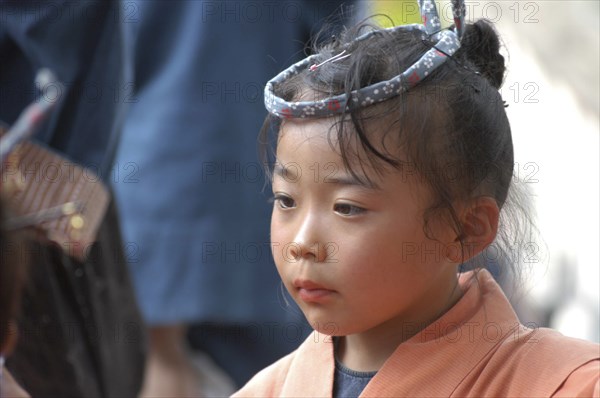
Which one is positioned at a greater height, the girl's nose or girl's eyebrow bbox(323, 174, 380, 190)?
girl's eyebrow bbox(323, 174, 380, 190)

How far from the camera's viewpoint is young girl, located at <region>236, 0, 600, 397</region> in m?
2.07

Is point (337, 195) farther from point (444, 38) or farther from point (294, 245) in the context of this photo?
point (444, 38)

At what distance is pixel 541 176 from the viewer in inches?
197

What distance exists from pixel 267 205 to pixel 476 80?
1988mm

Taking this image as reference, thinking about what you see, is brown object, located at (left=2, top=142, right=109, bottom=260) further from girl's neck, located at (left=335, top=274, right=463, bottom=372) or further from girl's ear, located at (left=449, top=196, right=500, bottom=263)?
girl's ear, located at (left=449, top=196, right=500, bottom=263)

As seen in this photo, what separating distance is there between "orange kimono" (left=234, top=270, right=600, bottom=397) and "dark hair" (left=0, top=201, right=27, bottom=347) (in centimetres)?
58

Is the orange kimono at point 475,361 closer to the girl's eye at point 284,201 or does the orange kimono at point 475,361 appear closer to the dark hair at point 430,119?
the dark hair at point 430,119

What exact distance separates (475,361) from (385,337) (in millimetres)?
189

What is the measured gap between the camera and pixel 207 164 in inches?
161

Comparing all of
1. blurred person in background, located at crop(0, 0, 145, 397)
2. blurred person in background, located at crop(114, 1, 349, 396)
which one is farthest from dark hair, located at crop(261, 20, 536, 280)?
blurred person in background, located at crop(114, 1, 349, 396)

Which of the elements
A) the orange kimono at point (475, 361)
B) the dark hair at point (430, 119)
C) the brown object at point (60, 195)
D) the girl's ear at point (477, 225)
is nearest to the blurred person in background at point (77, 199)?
the brown object at point (60, 195)

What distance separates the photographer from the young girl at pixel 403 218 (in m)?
2.07

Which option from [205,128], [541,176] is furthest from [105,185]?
[541,176]

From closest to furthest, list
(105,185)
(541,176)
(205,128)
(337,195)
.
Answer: (337,195), (105,185), (205,128), (541,176)
